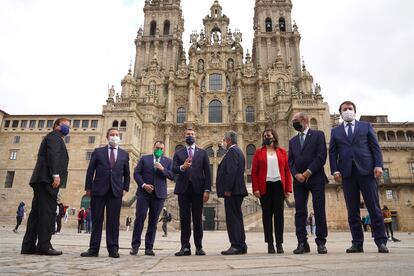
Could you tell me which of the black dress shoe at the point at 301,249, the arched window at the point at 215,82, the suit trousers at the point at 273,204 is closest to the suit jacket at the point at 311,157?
the suit trousers at the point at 273,204

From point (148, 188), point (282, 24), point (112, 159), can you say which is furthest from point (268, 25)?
point (112, 159)

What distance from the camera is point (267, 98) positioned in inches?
1540

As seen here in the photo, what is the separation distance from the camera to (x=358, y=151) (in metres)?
5.69

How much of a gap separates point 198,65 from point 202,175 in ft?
122

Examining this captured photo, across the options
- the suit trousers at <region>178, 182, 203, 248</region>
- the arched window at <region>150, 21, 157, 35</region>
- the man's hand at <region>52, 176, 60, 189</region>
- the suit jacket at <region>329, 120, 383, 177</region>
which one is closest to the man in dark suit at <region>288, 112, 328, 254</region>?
the suit jacket at <region>329, 120, 383, 177</region>

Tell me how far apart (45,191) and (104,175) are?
1.02m

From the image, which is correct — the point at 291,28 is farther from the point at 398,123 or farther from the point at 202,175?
the point at 202,175

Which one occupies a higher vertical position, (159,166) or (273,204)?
(159,166)

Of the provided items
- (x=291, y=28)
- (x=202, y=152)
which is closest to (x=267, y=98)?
(x=291, y=28)

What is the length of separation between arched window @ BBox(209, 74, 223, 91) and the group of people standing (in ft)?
112

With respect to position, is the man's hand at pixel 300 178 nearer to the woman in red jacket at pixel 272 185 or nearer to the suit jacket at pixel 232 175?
the woman in red jacket at pixel 272 185

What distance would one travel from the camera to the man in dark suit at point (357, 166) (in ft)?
17.9

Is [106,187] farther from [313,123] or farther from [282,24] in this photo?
[282,24]

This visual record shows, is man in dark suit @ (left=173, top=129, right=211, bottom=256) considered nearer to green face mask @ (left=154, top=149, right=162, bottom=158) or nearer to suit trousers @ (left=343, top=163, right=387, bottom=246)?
green face mask @ (left=154, top=149, right=162, bottom=158)
